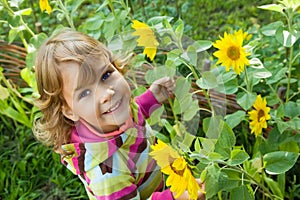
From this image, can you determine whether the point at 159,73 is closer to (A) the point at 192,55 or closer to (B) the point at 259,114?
(A) the point at 192,55

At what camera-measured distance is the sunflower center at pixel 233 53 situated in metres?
1.46

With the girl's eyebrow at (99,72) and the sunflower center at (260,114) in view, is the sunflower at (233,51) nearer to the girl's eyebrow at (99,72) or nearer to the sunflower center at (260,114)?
the sunflower center at (260,114)

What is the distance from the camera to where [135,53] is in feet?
4.76

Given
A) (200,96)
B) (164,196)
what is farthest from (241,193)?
(200,96)

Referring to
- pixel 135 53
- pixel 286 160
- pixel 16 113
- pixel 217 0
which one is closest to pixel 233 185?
pixel 286 160

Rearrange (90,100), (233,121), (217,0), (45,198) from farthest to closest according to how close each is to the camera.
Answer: (217,0), (45,198), (233,121), (90,100)

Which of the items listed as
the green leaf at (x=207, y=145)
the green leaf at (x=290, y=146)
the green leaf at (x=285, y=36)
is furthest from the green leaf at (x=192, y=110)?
the green leaf at (x=290, y=146)

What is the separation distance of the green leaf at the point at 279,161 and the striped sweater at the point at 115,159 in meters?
0.25

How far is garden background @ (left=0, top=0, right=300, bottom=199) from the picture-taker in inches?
57.3

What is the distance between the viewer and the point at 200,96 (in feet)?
6.72

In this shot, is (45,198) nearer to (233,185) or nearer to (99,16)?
(99,16)

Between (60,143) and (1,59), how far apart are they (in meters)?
1.23

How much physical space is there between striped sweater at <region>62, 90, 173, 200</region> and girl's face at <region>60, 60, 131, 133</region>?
0.29ft

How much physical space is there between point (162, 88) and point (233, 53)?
0.19 m
